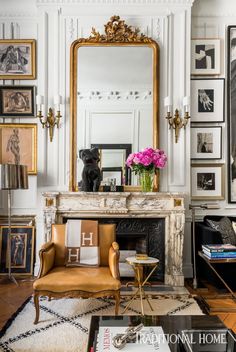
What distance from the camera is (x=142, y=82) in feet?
14.2

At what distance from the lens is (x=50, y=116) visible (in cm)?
426

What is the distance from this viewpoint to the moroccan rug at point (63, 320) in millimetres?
2511

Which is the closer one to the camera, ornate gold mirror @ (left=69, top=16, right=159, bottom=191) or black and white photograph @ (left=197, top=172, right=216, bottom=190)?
ornate gold mirror @ (left=69, top=16, right=159, bottom=191)

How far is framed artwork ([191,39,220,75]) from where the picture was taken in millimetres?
4508

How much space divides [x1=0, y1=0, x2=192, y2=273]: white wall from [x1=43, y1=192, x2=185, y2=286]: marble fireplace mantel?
273 millimetres

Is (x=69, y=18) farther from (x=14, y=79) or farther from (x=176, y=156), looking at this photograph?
(x=176, y=156)

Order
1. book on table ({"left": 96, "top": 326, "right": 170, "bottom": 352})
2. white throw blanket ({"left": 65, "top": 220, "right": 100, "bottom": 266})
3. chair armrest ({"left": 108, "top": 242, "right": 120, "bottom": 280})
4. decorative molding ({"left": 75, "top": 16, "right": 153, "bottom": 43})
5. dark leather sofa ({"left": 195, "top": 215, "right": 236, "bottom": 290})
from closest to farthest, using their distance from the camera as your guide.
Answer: book on table ({"left": 96, "top": 326, "right": 170, "bottom": 352}), chair armrest ({"left": 108, "top": 242, "right": 120, "bottom": 280}), white throw blanket ({"left": 65, "top": 220, "right": 100, "bottom": 266}), dark leather sofa ({"left": 195, "top": 215, "right": 236, "bottom": 290}), decorative molding ({"left": 75, "top": 16, "right": 153, "bottom": 43})

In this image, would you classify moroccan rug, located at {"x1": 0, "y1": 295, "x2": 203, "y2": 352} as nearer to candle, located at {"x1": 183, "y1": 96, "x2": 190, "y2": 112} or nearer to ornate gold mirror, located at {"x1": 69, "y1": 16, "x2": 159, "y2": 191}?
ornate gold mirror, located at {"x1": 69, "y1": 16, "x2": 159, "y2": 191}

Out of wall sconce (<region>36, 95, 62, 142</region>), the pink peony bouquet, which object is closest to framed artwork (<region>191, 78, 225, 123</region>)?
the pink peony bouquet

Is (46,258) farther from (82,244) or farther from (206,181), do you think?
(206,181)

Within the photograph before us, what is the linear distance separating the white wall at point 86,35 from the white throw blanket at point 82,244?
39.2 inches

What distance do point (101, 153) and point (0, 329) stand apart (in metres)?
2.29

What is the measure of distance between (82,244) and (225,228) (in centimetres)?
170

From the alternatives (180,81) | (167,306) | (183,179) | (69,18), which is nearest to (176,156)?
A: (183,179)
